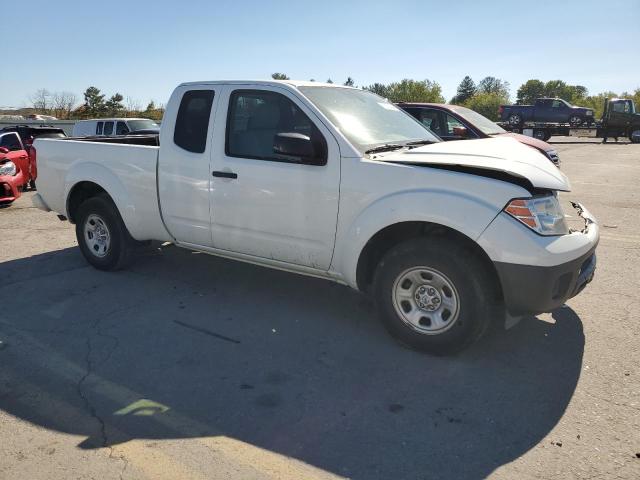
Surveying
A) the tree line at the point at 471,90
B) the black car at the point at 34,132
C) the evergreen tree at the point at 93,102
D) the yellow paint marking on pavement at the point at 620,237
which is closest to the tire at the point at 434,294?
the yellow paint marking on pavement at the point at 620,237

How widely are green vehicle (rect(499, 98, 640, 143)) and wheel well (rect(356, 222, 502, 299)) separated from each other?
27751 mm

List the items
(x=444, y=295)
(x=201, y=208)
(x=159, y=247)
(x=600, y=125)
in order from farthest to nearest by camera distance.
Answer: (x=600, y=125), (x=159, y=247), (x=201, y=208), (x=444, y=295)

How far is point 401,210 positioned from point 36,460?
255cm

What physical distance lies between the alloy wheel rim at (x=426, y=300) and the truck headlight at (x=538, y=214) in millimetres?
615

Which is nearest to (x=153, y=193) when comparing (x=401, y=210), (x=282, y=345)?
(x=282, y=345)

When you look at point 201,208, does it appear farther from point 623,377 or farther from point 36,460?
point 623,377

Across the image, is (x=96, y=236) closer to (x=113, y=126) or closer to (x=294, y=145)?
(x=294, y=145)

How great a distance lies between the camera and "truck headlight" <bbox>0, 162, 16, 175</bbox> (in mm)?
10148

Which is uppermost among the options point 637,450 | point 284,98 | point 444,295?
point 284,98

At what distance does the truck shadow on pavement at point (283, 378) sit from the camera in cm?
274

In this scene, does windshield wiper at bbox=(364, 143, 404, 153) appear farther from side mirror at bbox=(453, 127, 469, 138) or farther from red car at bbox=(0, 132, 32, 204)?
red car at bbox=(0, 132, 32, 204)

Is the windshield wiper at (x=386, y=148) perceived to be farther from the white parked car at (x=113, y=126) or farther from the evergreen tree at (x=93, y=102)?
the evergreen tree at (x=93, y=102)

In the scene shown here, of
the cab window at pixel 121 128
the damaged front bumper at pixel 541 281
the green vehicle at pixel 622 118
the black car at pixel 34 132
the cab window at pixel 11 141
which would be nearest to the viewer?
the damaged front bumper at pixel 541 281

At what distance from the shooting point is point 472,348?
3.80 meters
